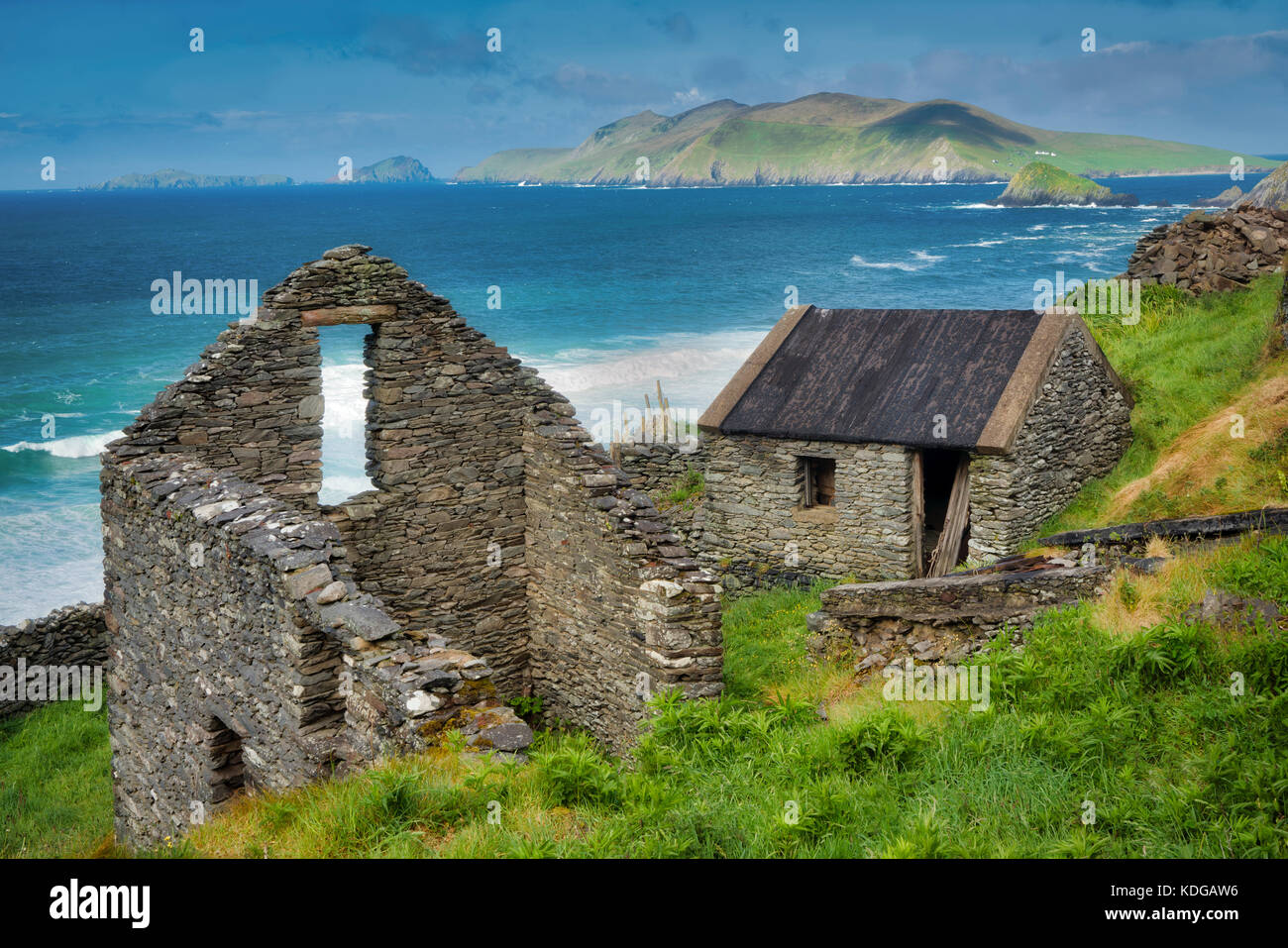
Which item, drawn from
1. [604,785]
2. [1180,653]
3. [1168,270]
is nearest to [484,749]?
[604,785]

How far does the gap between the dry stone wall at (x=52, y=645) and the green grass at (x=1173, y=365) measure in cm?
1735

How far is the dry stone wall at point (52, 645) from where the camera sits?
1909cm

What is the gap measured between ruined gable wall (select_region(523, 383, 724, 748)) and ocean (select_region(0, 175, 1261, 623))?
8672 millimetres

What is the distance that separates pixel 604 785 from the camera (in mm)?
7270

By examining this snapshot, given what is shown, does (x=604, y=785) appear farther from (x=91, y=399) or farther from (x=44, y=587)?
(x=91, y=399)

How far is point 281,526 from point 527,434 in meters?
4.04

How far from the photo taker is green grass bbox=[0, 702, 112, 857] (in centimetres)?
1363

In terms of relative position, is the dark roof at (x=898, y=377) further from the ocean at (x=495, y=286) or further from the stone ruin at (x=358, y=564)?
the ocean at (x=495, y=286)

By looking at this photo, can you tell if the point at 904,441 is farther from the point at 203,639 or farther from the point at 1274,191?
the point at 1274,191

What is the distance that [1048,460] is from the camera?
1672cm

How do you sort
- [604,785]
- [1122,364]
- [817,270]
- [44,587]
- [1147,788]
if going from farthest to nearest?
[817,270]
[44,587]
[1122,364]
[604,785]
[1147,788]

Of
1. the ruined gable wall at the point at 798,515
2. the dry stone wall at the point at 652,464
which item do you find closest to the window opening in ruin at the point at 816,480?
the ruined gable wall at the point at 798,515

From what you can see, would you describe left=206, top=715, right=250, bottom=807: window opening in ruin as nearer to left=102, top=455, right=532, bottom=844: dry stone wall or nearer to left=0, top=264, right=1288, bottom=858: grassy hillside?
left=102, top=455, right=532, bottom=844: dry stone wall

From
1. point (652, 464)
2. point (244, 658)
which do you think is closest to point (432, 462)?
point (244, 658)
